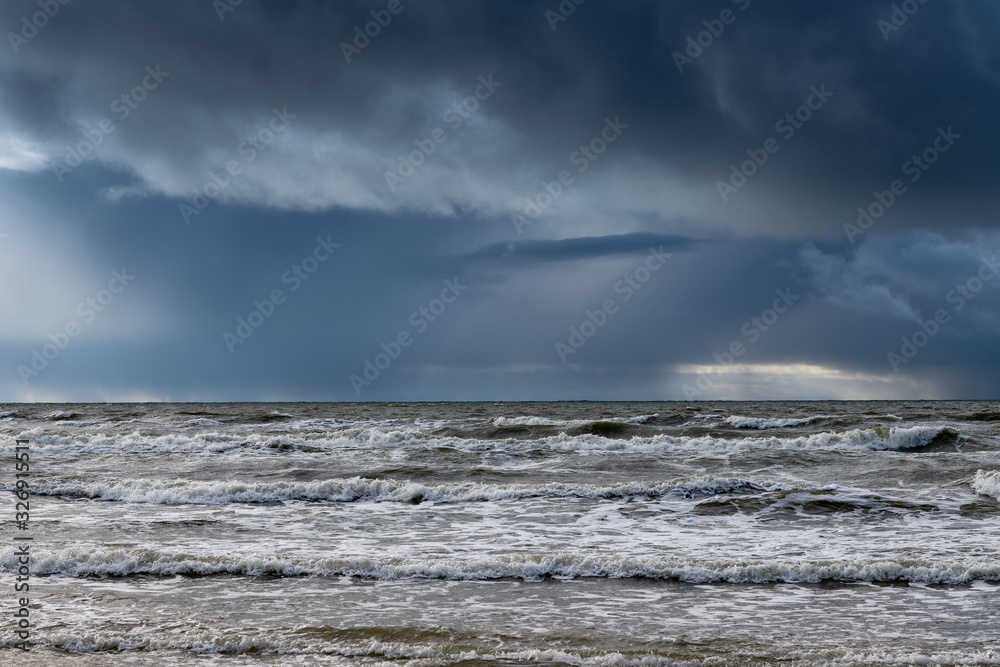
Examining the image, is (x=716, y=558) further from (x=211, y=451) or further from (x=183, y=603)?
(x=211, y=451)

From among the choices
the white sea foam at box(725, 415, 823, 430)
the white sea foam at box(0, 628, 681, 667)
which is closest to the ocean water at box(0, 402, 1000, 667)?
the white sea foam at box(0, 628, 681, 667)

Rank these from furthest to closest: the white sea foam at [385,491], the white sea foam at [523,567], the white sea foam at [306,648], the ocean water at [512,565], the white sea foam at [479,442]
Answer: the white sea foam at [479,442] < the white sea foam at [385,491] < the white sea foam at [523,567] < the ocean water at [512,565] < the white sea foam at [306,648]

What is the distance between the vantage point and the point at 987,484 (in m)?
15.0

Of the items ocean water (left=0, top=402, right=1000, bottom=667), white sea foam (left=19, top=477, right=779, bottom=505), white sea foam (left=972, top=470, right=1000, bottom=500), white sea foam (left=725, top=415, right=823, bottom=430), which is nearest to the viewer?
ocean water (left=0, top=402, right=1000, bottom=667)

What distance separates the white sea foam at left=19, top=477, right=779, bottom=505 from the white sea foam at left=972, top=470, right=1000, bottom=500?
402cm

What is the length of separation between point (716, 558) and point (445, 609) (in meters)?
4.28

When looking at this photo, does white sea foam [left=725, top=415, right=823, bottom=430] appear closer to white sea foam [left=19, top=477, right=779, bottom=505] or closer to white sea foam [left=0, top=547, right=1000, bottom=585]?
white sea foam [left=19, top=477, right=779, bottom=505]

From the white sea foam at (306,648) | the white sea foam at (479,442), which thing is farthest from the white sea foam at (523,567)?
the white sea foam at (479,442)

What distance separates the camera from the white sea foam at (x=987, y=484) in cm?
1465

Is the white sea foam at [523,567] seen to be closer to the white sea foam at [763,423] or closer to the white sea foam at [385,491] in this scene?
the white sea foam at [385,491]

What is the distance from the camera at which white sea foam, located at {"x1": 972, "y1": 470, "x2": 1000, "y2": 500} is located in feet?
48.1

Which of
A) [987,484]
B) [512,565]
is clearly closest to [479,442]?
[987,484]

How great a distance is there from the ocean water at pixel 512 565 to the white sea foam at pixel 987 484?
0.18 ft

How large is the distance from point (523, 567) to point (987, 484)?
1135cm
